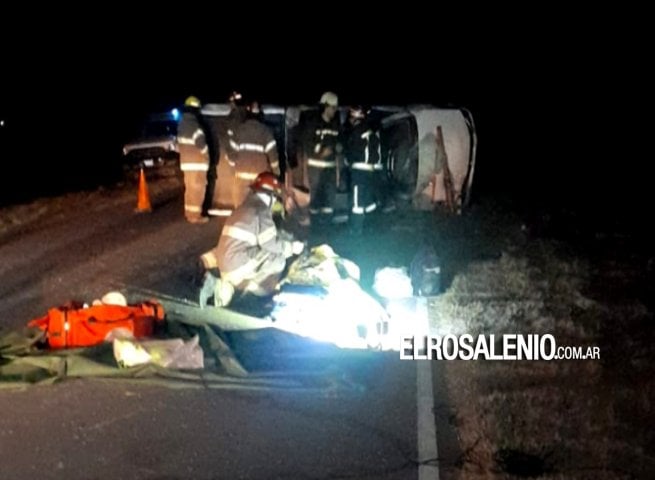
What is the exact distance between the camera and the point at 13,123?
4119 centimetres

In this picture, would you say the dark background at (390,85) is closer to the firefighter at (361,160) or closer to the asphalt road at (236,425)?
the firefighter at (361,160)

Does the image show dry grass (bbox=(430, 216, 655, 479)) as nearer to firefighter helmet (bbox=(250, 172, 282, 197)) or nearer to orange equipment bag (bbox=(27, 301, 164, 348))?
firefighter helmet (bbox=(250, 172, 282, 197))

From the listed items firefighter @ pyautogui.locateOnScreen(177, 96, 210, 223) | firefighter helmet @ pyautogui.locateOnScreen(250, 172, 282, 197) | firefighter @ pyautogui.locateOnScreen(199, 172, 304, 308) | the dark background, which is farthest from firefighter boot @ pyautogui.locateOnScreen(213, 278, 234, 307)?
the dark background

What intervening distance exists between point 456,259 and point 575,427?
19.7 feet

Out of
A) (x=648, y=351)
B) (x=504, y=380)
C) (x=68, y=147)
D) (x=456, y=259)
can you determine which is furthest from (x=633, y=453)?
(x=68, y=147)

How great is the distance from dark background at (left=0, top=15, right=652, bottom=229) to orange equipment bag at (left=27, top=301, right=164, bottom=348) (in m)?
11.2

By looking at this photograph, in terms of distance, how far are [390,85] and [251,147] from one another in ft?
165

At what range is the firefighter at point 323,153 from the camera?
48.0 feet

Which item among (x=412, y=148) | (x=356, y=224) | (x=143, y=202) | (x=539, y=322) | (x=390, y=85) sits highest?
(x=390, y=85)

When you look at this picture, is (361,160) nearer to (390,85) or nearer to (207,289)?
(207,289)

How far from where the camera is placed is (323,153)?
14.7 m

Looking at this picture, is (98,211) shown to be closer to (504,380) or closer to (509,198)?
(509,198)

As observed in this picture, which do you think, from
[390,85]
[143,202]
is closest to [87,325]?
[143,202]

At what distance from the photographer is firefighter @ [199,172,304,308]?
440 inches
